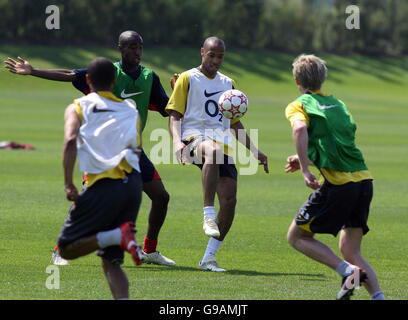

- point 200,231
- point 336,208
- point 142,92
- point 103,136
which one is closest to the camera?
point 103,136

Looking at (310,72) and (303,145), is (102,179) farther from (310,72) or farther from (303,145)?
(310,72)

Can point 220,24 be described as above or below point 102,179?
below

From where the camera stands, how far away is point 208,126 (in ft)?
34.7

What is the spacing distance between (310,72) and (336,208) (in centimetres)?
131

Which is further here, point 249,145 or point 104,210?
point 249,145

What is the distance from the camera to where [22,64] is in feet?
30.7

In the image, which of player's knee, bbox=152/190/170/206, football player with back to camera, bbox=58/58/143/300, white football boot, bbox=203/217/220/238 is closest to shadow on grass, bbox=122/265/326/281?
white football boot, bbox=203/217/220/238

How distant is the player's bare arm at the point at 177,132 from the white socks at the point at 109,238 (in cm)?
323

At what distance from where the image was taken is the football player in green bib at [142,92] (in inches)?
407

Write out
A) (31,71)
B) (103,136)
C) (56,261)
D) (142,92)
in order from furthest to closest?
(142,92), (56,261), (31,71), (103,136)

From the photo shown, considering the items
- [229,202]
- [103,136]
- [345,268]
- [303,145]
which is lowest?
[229,202]

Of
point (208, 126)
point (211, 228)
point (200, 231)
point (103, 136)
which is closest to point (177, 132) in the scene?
point (208, 126)

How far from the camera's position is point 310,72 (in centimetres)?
810

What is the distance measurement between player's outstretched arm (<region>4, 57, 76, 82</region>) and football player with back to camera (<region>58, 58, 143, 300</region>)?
2322 millimetres
